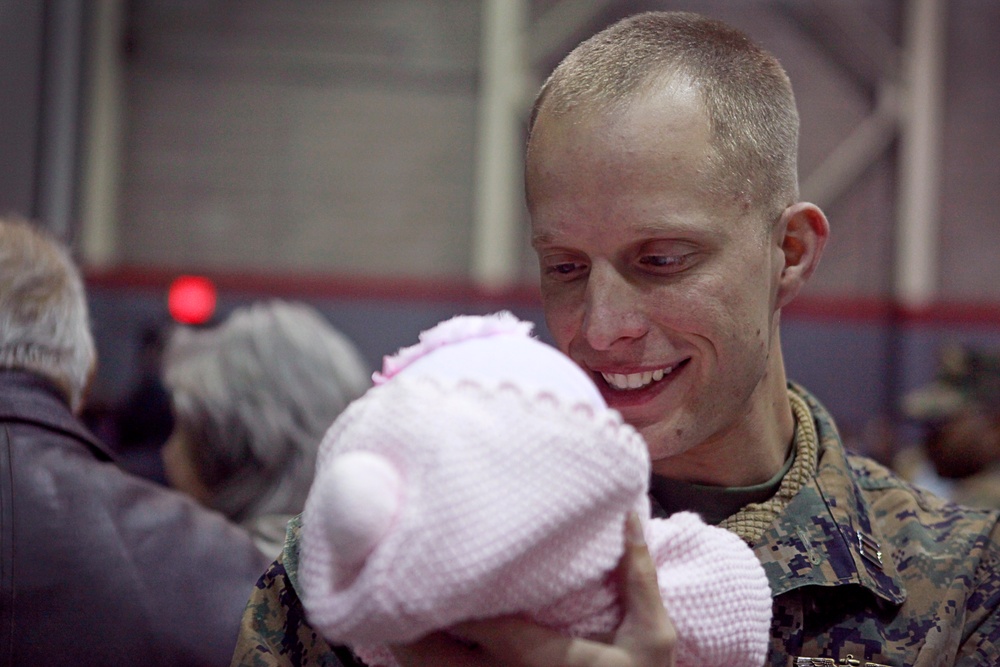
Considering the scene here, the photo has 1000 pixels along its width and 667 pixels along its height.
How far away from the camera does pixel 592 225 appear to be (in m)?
1.35

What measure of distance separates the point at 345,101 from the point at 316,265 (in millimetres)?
1336

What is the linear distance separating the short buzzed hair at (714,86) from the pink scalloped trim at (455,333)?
44 centimetres

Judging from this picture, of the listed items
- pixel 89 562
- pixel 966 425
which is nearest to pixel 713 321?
pixel 89 562

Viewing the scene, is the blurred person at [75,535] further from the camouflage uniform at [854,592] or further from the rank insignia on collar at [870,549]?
the rank insignia on collar at [870,549]

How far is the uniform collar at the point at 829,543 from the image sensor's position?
4.66ft

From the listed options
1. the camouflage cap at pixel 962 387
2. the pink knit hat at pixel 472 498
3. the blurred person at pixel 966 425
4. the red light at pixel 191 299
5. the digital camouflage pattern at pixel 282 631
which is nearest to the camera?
the pink knit hat at pixel 472 498

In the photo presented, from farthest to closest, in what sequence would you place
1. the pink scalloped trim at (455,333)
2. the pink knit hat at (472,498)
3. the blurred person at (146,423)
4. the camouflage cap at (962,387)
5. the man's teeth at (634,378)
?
the blurred person at (146,423) < the camouflage cap at (962,387) < the man's teeth at (634,378) < the pink scalloped trim at (455,333) < the pink knit hat at (472,498)

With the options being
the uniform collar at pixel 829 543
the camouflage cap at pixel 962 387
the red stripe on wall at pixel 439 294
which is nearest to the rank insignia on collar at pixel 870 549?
the uniform collar at pixel 829 543

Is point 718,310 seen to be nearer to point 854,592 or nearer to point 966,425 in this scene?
point 854,592

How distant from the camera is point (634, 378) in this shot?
1390 mm

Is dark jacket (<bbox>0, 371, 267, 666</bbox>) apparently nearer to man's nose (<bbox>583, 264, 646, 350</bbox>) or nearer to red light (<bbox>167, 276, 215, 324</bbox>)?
man's nose (<bbox>583, 264, 646, 350</bbox>)

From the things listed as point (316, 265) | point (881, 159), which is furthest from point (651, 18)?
point (881, 159)

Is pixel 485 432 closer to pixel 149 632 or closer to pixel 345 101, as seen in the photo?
pixel 149 632

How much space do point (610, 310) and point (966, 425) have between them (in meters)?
3.89
